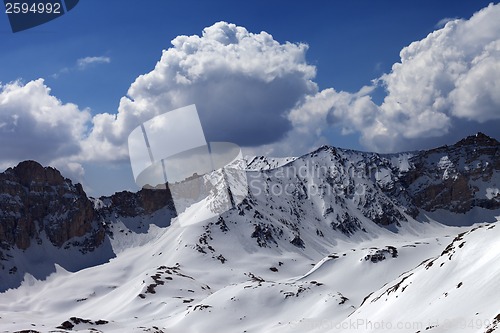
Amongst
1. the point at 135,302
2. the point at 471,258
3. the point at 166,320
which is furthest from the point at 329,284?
the point at 471,258

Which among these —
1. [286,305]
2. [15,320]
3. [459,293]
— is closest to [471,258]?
[459,293]

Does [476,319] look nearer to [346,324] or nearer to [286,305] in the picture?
[346,324]

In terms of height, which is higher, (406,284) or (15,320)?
(15,320)

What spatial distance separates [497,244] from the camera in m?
54.5

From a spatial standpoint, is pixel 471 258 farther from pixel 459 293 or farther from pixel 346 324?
pixel 346 324

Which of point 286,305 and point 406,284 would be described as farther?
point 286,305

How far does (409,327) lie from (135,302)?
140270 mm

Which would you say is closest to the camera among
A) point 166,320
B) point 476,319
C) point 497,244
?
point 476,319

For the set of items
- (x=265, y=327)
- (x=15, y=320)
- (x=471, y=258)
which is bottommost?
(x=265, y=327)

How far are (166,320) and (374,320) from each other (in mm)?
91095

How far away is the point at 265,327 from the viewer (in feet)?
400

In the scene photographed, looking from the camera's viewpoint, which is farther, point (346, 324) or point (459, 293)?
point (346, 324)

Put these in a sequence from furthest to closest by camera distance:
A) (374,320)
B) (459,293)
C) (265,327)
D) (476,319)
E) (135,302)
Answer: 1. (135,302)
2. (265,327)
3. (374,320)
4. (459,293)
5. (476,319)

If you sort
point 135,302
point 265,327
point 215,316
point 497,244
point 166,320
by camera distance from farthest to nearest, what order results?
point 135,302, point 166,320, point 215,316, point 265,327, point 497,244
